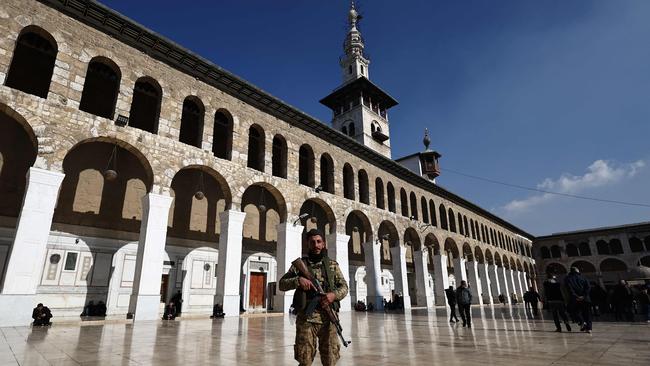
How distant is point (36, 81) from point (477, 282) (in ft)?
104

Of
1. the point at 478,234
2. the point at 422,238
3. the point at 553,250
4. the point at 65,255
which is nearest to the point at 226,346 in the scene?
the point at 65,255

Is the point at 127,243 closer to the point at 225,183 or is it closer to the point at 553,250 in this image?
the point at 225,183

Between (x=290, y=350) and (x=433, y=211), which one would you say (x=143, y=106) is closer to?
(x=290, y=350)

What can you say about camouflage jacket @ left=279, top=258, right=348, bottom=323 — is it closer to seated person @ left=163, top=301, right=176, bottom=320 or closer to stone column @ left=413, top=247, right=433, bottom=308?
seated person @ left=163, top=301, right=176, bottom=320

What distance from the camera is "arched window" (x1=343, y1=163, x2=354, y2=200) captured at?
803 inches

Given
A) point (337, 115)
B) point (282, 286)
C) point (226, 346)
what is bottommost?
point (226, 346)

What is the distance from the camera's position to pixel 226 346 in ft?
18.9

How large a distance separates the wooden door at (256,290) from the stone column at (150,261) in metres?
6.85

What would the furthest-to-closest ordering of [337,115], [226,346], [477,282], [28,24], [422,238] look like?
[337,115] → [477,282] → [422,238] → [28,24] → [226,346]

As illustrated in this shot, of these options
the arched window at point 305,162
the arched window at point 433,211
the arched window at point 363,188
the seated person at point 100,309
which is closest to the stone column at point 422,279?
the arched window at point 433,211

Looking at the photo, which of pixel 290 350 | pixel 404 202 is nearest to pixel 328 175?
pixel 404 202

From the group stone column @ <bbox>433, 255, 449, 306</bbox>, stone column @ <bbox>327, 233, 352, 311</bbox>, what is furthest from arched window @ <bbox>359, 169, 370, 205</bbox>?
stone column @ <bbox>433, 255, 449, 306</bbox>

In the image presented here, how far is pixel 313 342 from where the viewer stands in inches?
123

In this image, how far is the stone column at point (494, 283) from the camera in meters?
33.2
